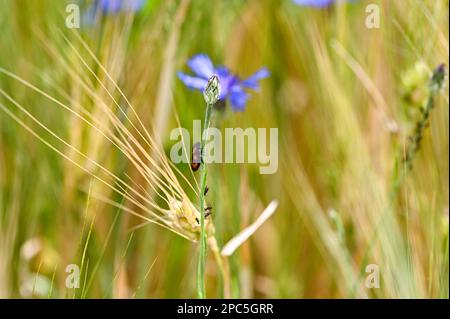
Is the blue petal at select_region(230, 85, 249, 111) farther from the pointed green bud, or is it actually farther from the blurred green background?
the pointed green bud

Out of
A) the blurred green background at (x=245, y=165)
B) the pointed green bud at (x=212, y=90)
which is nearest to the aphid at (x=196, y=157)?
the pointed green bud at (x=212, y=90)

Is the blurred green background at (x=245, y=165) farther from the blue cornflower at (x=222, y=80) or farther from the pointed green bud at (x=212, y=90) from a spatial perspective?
the pointed green bud at (x=212, y=90)

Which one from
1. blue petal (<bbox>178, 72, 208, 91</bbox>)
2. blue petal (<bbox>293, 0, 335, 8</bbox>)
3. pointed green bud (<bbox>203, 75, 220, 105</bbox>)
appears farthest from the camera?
blue petal (<bbox>293, 0, 335, 8</bbox>)

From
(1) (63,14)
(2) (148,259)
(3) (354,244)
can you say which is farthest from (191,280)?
(1) (63,14)

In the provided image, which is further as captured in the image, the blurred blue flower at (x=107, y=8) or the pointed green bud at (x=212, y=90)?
the blurred blue flower at (x=107, y=8)

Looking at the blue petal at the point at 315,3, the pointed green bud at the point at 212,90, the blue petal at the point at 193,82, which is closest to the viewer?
the pointed green bud at the point at 212,90

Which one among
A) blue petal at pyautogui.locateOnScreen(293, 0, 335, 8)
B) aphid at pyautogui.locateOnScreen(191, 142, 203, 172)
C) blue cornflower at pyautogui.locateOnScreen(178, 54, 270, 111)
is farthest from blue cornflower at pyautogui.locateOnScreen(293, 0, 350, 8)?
aphid at pyautogui.locateOnScreen(191, 142, 203, 172)

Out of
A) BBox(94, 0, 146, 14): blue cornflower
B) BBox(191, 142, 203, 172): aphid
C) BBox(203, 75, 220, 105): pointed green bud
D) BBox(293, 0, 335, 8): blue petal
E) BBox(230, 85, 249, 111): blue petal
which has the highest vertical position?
BBox(293, 0, 335, 8): blue petal
